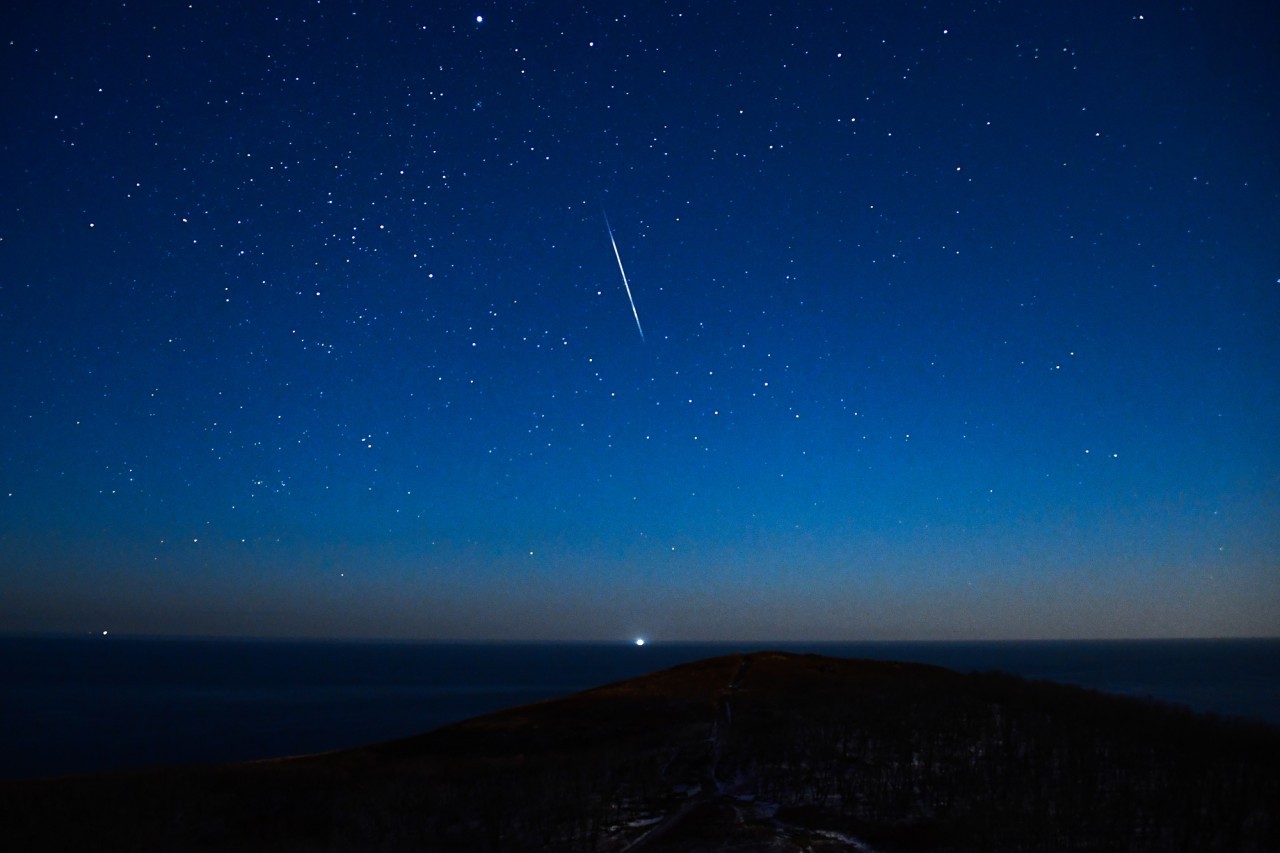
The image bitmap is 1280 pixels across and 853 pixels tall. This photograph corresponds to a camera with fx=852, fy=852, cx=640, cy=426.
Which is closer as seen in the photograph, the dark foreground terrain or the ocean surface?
the dark foreground terrain

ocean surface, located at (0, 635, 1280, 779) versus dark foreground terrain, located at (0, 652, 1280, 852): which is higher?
dark foreground terrain, located at (0, 652, 1280, 852)

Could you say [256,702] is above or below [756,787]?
below

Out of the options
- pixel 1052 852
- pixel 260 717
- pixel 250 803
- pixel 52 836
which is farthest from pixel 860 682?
pixel 260 717

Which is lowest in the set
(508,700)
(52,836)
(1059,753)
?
(508,700)

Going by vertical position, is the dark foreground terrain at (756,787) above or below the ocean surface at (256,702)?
above

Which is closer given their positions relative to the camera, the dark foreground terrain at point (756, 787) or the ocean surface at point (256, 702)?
the dark foreground terrain at point (756, 787)

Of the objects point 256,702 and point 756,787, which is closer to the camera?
point 756,787

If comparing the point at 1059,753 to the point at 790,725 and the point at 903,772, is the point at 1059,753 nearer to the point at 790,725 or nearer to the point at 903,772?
the point at 903,772

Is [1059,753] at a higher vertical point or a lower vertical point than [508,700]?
higher
